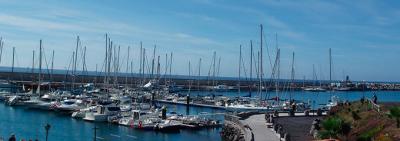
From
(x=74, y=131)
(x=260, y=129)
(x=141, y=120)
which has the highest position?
(x=260, y=129)

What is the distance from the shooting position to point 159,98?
100m

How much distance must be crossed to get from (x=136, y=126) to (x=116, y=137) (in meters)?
6.11

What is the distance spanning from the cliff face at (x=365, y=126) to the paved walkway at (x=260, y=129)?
461cm

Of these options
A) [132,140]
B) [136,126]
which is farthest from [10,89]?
[132,140]

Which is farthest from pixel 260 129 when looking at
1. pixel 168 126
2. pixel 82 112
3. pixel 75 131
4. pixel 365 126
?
pixel 82 112

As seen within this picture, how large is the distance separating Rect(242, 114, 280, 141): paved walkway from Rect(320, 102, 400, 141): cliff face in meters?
4.61

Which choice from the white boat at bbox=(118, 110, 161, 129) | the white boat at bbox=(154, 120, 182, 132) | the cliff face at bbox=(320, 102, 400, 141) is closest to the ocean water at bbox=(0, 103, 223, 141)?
the white boat at bbox=(154, 120, 182, 132)

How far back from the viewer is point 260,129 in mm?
44281

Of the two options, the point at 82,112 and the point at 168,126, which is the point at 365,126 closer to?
the point at 168,126

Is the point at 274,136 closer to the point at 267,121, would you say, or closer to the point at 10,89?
the point at 267,121

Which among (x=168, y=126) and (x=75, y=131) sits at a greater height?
(x=168, y=126)

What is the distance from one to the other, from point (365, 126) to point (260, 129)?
38.3 ft

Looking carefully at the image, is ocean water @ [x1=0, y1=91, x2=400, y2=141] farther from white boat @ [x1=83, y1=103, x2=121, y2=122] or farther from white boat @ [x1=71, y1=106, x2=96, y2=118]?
white boat @ [x1=83, y1=103, x2=121, y2=122]

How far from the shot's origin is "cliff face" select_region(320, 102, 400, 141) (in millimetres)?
27897
